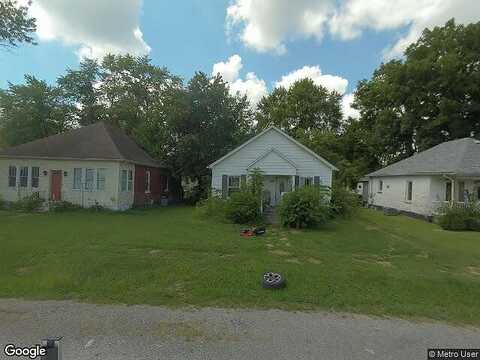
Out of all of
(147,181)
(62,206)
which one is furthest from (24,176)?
(147,181)

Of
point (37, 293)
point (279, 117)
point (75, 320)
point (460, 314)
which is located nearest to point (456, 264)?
point (460, 314)

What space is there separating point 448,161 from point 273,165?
10.8 m

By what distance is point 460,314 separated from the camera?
500 centimetres

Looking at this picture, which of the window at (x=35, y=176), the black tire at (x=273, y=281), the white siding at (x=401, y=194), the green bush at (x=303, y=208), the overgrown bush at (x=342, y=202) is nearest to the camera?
the black tire at (x=273, y=281)

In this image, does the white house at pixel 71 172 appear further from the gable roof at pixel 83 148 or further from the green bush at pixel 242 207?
the green bush at pixel 242 207

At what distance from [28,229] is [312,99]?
41035 mm

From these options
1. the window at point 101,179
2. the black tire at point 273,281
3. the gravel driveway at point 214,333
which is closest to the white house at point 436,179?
the black tire at point 273,281

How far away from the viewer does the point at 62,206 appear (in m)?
18.0

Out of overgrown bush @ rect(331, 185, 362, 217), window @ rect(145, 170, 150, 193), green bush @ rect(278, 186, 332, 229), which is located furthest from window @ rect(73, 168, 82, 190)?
overgrown bush @ rect(331, 185, 362, 217)

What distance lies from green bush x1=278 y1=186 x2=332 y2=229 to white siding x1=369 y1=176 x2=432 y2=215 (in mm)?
9330

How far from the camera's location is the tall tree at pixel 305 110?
150ft

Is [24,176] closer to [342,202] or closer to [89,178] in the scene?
[89,178]

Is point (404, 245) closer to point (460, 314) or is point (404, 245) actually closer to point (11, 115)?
point (460, 314)

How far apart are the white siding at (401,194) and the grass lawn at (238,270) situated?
8.87m
